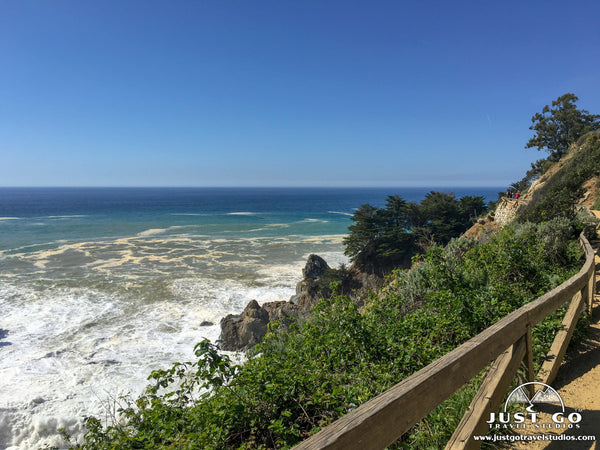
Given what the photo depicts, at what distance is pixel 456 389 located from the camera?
202 cm

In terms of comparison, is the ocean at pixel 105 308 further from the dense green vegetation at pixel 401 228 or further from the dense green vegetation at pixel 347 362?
the dense green vegetation at pixel 347 362

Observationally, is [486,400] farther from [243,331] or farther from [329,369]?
[243,331]

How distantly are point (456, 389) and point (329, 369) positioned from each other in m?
2.90

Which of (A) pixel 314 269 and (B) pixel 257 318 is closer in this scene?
(B) pixel 257 318

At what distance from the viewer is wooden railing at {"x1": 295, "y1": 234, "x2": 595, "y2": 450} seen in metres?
1.46

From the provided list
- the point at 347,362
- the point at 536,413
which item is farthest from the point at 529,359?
the point at 347,362

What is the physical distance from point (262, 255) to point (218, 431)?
3208 cm

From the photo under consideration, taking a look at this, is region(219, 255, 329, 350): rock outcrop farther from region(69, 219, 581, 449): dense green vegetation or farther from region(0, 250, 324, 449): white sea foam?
region(69, 219, 581, 449): dense green vegetation

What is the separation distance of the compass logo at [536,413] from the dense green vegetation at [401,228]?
2397 centimetres

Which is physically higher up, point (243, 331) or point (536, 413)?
point (536, 413)

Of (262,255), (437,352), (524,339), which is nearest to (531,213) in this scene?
(437,352)

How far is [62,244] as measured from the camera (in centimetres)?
4044

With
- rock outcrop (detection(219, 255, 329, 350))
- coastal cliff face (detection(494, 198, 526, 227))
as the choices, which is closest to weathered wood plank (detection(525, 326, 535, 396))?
rock outcrop (detection(219, 255, 329, 350))

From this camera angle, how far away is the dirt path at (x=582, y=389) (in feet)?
9.18
